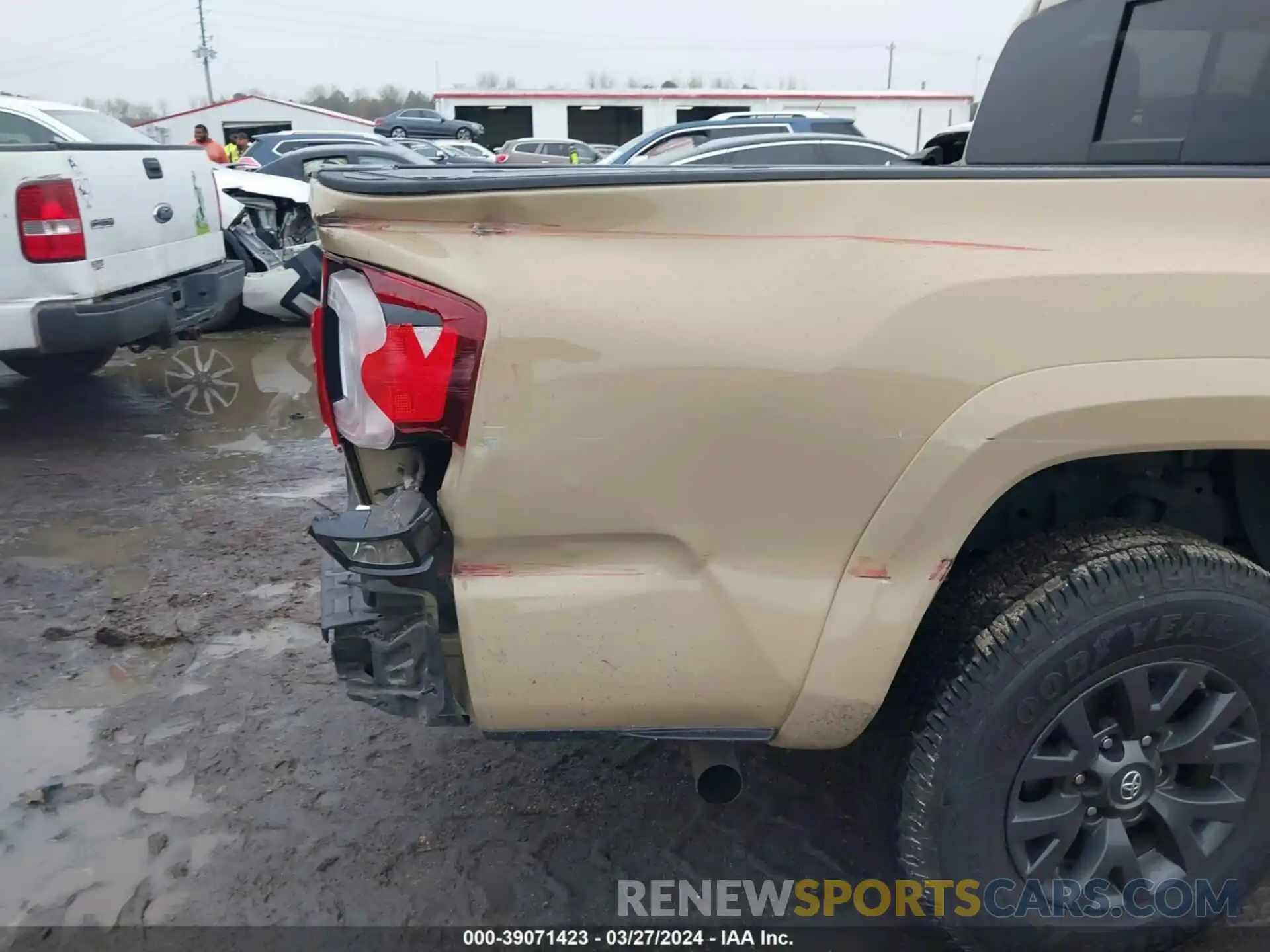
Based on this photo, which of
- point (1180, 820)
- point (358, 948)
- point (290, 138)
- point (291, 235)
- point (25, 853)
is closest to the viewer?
point (1180, 820)

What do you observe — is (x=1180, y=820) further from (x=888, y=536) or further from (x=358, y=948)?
(x=358, y=948)

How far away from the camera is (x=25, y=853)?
2457 mm

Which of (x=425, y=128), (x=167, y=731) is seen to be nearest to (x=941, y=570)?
(x=167, y=731)

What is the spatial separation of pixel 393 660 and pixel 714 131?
1048 centimetres

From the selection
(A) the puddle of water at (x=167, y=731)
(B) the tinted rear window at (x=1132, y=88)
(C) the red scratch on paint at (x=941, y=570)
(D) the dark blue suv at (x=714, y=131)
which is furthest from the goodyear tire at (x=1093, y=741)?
(D) the dark blue suv at (x=714, y=131)

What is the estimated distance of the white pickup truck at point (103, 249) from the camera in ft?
16.4

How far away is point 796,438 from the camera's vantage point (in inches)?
64.7

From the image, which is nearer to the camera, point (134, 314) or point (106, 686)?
point (106, 686)

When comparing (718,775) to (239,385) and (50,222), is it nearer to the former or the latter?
(50,222)

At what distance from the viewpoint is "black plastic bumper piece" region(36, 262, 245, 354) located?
5.07 m

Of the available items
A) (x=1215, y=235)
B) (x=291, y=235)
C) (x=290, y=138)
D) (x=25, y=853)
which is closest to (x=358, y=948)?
(x=25, y=853)

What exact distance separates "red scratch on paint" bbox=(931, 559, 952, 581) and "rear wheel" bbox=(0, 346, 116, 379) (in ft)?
21.8

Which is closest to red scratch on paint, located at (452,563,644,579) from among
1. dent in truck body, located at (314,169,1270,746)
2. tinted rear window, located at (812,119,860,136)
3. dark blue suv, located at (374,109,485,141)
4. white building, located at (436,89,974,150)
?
dent in truck body, located at (314,169,1270,746)

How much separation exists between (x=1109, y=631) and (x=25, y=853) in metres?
2.58
